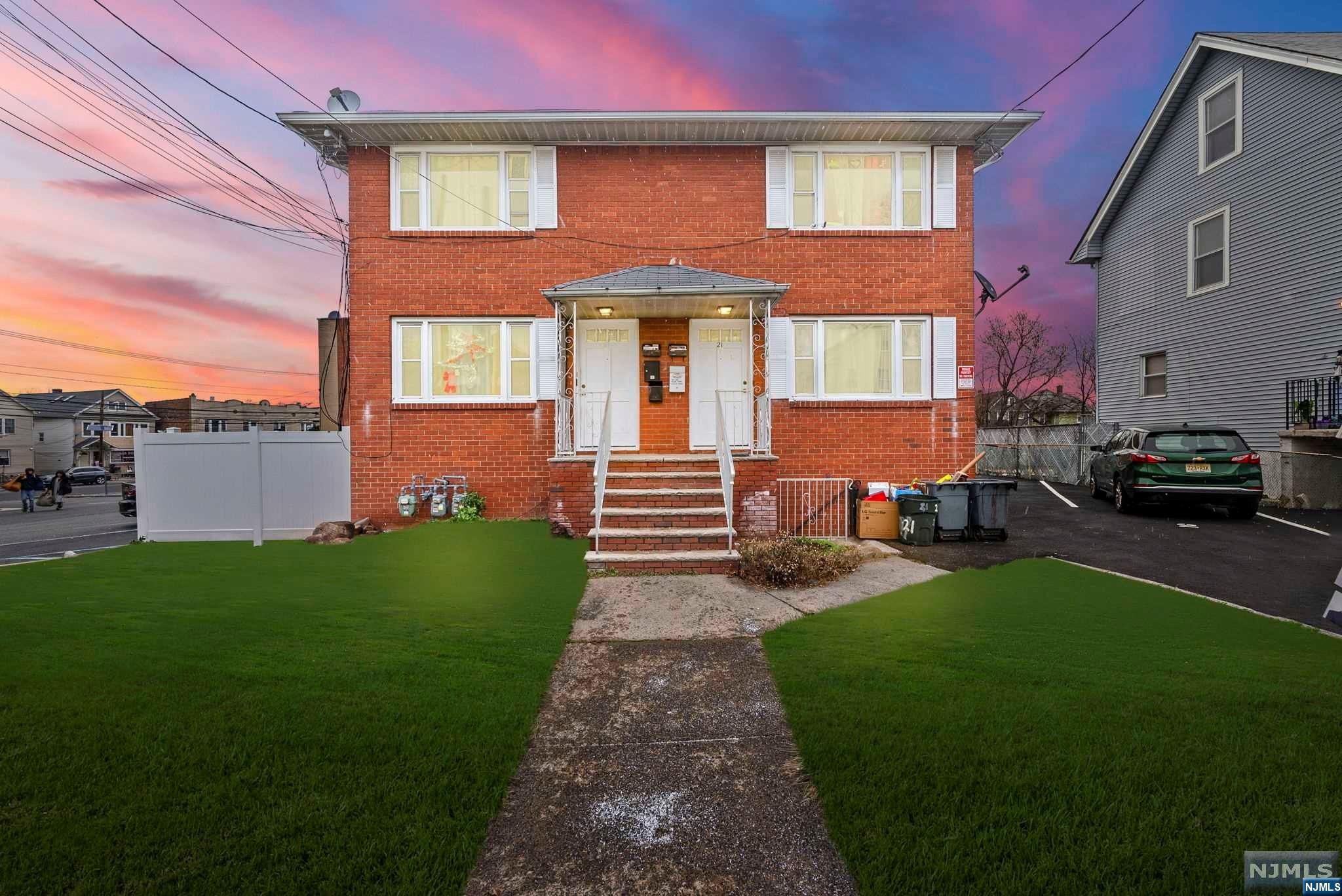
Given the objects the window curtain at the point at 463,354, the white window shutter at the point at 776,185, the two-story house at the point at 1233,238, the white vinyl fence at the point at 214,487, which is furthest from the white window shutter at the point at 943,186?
the white vinyl fence at the point at 214,487

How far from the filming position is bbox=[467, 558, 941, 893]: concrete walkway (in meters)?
2.28

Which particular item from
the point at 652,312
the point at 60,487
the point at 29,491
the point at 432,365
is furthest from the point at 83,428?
the point at 652,312

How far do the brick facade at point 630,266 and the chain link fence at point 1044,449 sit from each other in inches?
370

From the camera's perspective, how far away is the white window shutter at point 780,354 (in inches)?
424

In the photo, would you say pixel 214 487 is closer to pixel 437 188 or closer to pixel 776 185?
pixel 437 188

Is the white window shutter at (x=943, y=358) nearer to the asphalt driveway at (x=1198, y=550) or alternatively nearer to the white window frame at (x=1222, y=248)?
the asphalt driveway at (x=1198, y=550)

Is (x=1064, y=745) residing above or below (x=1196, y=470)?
below

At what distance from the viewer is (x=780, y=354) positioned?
1081 cm

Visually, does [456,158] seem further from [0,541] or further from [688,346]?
[0,541]

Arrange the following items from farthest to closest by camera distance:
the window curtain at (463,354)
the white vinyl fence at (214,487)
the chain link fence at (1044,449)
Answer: the chain link fence at (1044,449) → the window curtain at (463,354) → the white vinyl fence at (214,487)

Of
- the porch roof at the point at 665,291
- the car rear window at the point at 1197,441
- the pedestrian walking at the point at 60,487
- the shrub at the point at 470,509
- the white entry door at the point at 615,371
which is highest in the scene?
the porch roof at the point at 665,291

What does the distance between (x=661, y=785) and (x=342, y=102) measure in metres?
12.1

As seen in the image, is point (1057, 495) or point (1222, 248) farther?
point (1222, 248)

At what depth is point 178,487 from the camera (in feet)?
33.0
